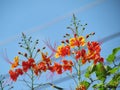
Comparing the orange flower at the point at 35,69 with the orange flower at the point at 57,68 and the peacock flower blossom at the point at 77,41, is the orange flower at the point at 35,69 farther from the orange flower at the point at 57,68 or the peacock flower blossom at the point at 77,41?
the peacock flower blossom at the point at 77,41

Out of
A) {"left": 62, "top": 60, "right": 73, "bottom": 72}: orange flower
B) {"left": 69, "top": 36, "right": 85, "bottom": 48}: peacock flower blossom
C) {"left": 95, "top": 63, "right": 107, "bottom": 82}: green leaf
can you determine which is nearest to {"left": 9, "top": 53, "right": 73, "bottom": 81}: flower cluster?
{"left": 62, "top": 60, "right": 73, "bottom": 72}: orange flower

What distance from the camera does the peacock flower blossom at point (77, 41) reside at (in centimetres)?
176

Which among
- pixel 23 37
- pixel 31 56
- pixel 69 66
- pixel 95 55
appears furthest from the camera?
pixel 23 37

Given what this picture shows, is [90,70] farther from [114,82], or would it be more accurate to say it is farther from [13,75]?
[13,75]

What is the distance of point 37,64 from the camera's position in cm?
188

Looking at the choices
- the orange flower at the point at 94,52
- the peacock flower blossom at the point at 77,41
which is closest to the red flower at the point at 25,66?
the peacock flower blossom at the point at 77,41

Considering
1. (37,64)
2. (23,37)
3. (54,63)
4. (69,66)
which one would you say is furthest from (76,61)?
(23,37)

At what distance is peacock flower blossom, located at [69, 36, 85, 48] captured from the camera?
1758 millimetres

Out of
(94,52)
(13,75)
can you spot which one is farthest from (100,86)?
(13,75)

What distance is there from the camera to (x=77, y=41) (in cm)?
177

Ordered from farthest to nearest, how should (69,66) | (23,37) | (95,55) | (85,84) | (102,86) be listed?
(23,37) → (69,66) → (95,55) → (85,84) → (102,86)

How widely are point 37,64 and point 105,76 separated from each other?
0.63 metres

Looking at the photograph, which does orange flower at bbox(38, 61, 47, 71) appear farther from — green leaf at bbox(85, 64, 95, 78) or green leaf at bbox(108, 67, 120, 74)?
green leaf at bbox(108, 67, 120, 74)

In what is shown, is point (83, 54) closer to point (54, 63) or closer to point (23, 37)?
point (54, 63)
